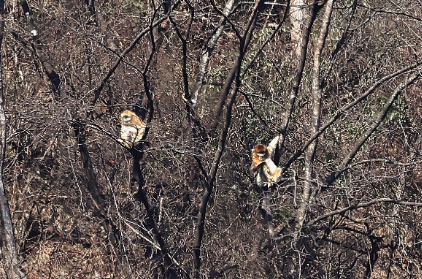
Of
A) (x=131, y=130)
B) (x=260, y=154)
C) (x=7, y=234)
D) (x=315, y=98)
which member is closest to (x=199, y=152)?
(x=260, y=154)

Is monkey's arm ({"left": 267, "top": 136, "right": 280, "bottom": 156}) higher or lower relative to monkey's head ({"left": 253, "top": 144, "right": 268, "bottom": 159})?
higher

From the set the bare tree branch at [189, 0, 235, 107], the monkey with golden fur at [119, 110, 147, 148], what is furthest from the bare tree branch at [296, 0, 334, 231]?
the monkey with golden fur at [119, 110, 147, 148]

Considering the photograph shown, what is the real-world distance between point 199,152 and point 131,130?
98cm

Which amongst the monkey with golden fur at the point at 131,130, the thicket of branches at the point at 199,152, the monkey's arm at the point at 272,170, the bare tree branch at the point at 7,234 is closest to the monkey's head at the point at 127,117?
the monkey with golden fur at the point at 131,130

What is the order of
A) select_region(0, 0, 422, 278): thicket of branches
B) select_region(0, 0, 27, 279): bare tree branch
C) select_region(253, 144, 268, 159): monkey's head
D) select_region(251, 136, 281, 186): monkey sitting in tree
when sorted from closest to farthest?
select_region(0, 0, 27, 279): bare tree branch
select_region(251, 136, 281, 186): monkey sitting in tree
select_region(253, 144, 268, 159): monkey's head
select_region(0, 0, 422, 278): thicket of branches

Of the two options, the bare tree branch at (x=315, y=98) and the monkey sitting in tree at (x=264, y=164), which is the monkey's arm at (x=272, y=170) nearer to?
the monkey sitting in tree at (x=264, y=164)

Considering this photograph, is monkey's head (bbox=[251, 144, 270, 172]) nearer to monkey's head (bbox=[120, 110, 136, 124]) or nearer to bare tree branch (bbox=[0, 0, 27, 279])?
monkey's head (bbox=[120, 110, 136, 124])

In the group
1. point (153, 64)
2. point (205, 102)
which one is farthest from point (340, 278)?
point (153, 64)

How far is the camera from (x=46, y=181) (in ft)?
30.3

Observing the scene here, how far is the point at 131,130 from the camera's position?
267 inches

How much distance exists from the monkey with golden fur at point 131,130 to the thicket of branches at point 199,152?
11.1 inches

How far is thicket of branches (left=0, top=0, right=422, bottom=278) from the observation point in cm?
777

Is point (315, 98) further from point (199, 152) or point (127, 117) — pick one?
point (127, 117)

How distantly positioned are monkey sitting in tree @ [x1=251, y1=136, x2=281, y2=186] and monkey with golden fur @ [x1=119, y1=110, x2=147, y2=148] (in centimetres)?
136
